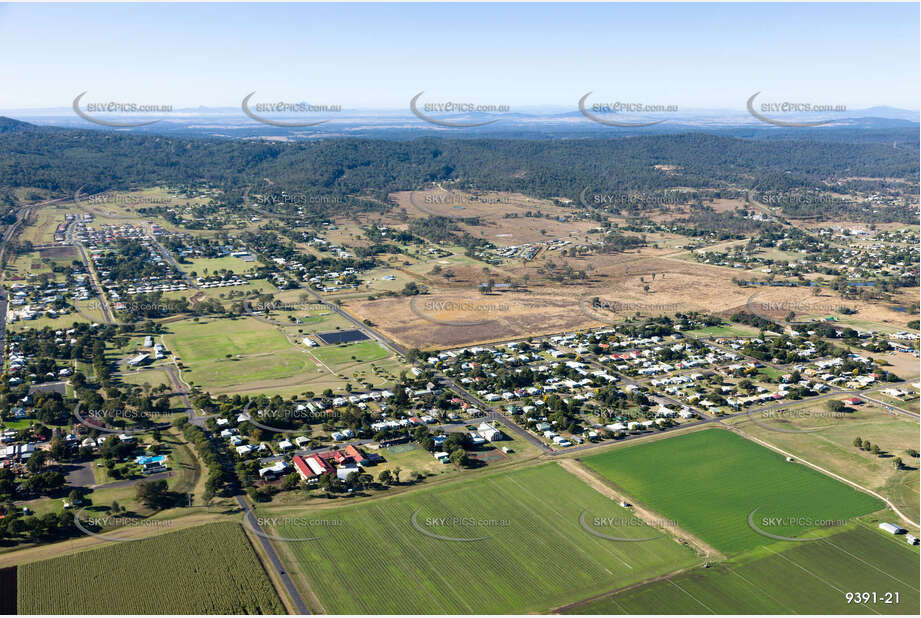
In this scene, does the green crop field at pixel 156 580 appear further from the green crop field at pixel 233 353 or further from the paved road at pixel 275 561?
the green crop field at pixel 233 353

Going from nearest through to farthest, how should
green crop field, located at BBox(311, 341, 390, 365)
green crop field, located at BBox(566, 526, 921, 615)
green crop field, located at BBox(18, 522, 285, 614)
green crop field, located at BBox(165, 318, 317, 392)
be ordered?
green crop field, located at BBox(18, 522, 285, 614)
green crop field, located at BBox(566, 526, 921, 615)
green crop field, located at BBox(165, 318, 317, 392)
green crop field, located at BBox(311, 341, 390, 365)

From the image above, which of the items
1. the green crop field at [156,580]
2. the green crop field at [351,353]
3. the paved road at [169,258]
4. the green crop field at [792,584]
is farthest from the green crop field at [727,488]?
the paved road at [169,258]

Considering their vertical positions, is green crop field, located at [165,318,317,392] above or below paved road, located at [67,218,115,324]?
below

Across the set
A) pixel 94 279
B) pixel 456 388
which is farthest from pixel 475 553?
pixel 94 279

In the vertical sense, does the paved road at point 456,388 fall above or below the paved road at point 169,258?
below

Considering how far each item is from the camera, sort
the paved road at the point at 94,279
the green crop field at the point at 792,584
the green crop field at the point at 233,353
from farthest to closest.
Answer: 1. the paved road at the point at 94,279
2. the green crop field at the point at 233,353
3. the green crop field at the point at 792,584

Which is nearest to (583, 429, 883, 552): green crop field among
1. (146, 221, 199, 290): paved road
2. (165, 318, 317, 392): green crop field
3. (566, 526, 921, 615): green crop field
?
(566, 526, 921, 615): green crop field

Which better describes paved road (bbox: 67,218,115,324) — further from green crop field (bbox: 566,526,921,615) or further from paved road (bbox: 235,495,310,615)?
green crop field (bbox: 566,526,921,615)

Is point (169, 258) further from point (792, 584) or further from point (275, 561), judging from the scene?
point (792, 584)
